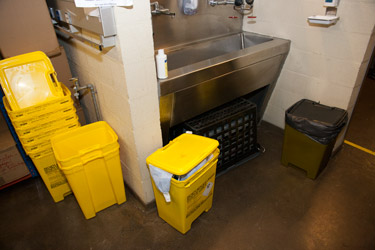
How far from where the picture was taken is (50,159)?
1833 millimetres

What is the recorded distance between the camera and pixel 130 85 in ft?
4.64

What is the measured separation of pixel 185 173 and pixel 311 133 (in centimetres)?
112

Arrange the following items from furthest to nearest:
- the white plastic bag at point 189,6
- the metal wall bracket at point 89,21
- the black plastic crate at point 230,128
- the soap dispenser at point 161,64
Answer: the white plastic bag at point 189,6 → the black plastic crate at point 230,128 → the soap dispenser at point 161,64 → the metal wall bracket at point 89,21

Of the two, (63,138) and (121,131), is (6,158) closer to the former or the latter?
(63,138)

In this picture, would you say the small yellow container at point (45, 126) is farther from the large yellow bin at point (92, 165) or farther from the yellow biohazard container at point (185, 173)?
the yellow biohazard container at point (185, 173)

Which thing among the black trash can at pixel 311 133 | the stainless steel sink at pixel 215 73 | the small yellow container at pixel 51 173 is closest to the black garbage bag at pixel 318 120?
the black trash can at pixel 311 133

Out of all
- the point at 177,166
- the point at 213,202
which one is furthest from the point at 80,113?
the point at 213,202

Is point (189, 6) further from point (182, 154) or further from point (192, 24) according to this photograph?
point (182, 154)

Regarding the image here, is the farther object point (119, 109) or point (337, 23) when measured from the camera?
point (337, 23)

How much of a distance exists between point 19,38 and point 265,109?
2.29 m

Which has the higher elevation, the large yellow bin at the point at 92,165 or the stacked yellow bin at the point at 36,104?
the stacked yellow bin at the point at 36,104

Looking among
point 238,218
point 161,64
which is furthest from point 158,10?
point 238,218

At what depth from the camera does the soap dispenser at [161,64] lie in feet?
5.05

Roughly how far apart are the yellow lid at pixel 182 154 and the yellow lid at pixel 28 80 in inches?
32.7
